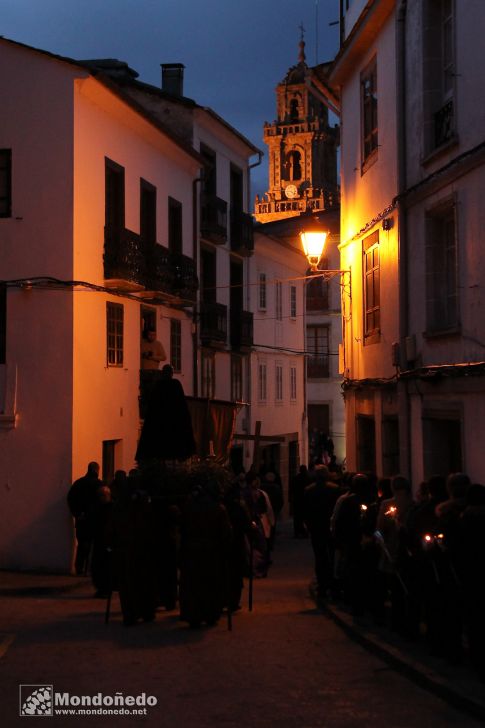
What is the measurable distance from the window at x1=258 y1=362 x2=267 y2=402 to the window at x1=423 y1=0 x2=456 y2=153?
78.9ft

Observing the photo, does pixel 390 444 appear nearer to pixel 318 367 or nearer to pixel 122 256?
pixel 122 256

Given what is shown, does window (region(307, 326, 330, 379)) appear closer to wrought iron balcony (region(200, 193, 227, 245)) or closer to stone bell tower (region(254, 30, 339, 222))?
wrought iron balcony (region(200, 193, 227, 245))

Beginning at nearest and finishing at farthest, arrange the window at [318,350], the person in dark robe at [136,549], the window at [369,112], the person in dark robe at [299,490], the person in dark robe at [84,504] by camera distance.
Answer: the person in dark robe at [136,549] < the window at [369,112] < the person in dark robe at [84,504] < the person in dark robe at [299,490] < the window at [318,350]

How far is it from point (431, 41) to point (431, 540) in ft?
24.0

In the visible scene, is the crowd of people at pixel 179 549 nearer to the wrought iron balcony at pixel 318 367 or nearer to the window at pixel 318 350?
the window at pixel 318 350

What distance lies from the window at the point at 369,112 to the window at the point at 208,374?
43.2 ft

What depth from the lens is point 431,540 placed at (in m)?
10.7

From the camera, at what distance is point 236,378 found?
3625 cm

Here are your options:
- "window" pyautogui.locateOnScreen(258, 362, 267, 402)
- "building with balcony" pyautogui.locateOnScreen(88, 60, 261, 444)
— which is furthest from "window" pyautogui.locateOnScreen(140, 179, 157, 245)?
"window" pyautogui.locateOnScreen(258, 362, 267, 402)

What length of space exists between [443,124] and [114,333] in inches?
404

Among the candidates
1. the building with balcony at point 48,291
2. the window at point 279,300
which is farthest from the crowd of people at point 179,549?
the window at point 279,300

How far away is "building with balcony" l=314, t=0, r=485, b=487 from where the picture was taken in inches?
532

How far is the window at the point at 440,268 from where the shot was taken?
Answer: 49.2ft

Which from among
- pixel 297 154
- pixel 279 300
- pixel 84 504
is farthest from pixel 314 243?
pixel 297 154
